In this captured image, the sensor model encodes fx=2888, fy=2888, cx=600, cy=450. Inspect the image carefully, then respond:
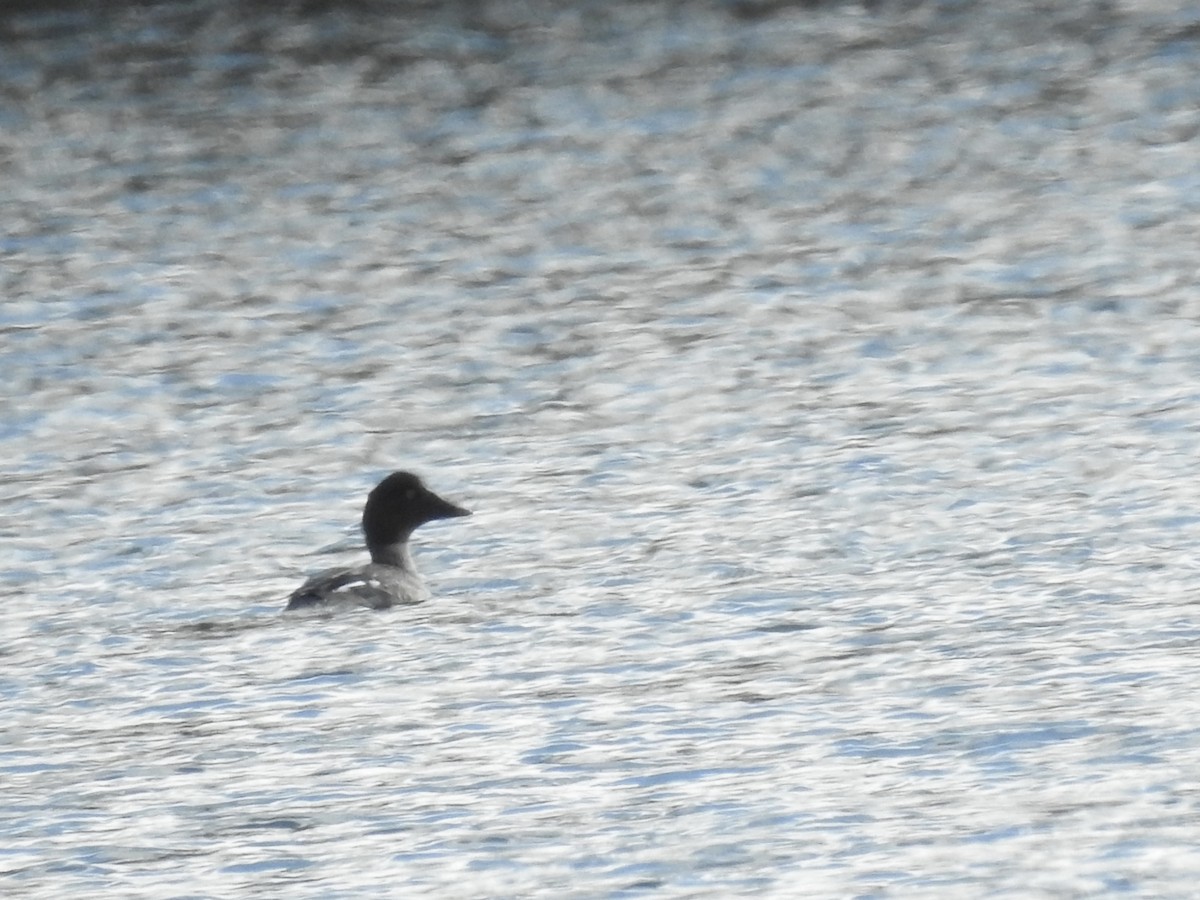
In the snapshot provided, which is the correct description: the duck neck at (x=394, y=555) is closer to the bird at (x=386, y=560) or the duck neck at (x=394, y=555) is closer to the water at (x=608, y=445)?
the bird at (x=386, y=560)

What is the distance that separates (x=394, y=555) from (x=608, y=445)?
10.4ft

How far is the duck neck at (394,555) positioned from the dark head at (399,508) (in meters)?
0.08

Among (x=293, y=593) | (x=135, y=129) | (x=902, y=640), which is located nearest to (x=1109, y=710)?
(x=902, y=640)

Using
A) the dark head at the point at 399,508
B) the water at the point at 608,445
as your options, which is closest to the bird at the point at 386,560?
the dark head at the point at 399,508

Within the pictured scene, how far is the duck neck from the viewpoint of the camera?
1580 centimetres

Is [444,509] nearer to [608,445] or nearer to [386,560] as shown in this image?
[386,560]

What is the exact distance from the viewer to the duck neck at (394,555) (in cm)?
1580

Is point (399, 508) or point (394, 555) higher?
point (399, 508)

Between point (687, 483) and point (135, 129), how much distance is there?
15.4 metres

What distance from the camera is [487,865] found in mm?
10719

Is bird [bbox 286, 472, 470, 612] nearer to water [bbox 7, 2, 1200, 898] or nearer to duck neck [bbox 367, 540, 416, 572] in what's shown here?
duck neck [bbox 367, 540, 416, 572]

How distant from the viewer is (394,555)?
15906 mm

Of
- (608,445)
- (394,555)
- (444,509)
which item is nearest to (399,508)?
(444,509)

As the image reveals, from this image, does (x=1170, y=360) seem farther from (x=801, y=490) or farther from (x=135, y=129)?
(x=135, y=129)
